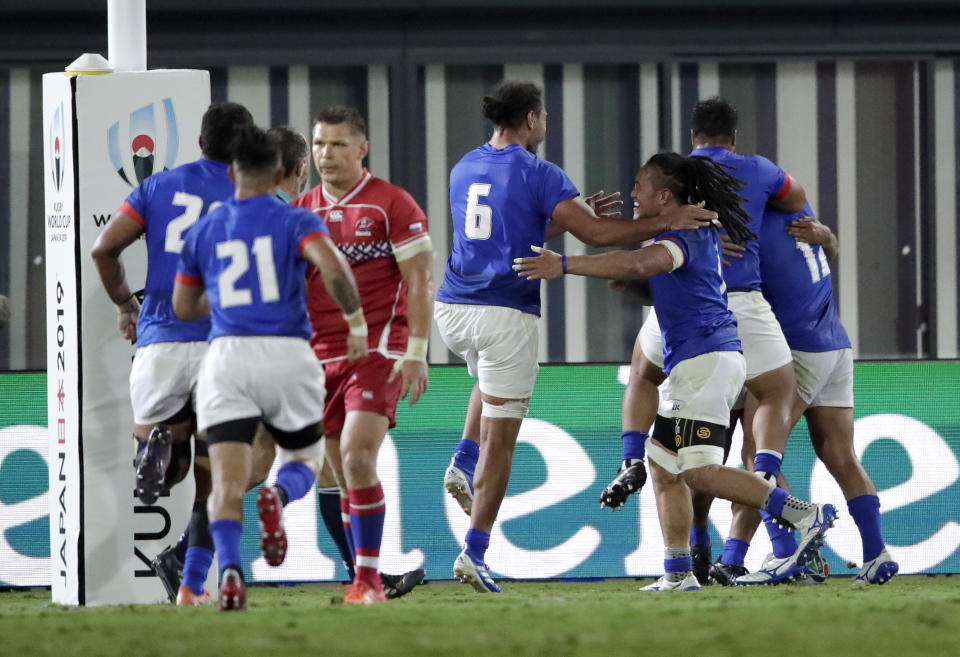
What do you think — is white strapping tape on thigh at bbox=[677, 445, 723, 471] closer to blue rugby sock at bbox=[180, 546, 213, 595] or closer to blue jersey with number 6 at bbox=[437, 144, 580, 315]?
blue jersey with number 6 at bbox=[437, 144, 580, 315]

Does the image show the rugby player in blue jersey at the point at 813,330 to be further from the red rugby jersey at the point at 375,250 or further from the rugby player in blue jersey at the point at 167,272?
the rugby player in blue jersey at the point at 167,272

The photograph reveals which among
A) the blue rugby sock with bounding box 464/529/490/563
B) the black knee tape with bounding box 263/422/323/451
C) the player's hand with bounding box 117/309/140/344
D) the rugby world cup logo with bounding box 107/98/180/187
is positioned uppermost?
the rugby world cup logo with bounding box 107/98/180/187

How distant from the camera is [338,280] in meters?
5.47

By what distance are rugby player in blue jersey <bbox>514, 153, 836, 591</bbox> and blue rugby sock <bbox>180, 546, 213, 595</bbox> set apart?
71.0 inches

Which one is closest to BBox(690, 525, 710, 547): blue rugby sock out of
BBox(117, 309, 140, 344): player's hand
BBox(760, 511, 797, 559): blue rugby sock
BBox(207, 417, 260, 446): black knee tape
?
BBox(760, 511, 797, 559): blue rugby sock

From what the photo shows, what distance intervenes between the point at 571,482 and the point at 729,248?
1.80 metres

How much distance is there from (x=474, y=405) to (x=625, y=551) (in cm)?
147

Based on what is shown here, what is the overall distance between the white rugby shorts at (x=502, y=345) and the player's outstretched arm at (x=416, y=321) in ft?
2.56

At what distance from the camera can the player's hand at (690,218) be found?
6.84 meters

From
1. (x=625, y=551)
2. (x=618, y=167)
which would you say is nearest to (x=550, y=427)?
(x=625, y=551)

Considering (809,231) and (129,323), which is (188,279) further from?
(809,231)

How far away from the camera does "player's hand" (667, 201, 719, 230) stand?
269 inches

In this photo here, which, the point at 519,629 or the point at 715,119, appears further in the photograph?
the point at 715,119

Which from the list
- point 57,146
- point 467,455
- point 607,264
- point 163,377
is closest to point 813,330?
point 607,264
